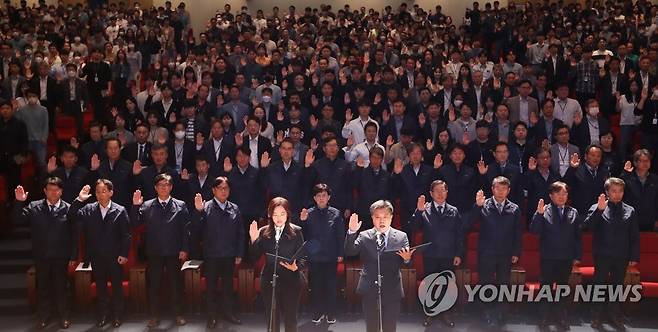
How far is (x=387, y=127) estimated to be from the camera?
1046cm

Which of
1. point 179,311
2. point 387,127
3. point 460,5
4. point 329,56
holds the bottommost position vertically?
point 179,311

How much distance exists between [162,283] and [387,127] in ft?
13.7

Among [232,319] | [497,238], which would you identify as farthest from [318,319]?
[497,238]

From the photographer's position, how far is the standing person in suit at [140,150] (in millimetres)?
9500

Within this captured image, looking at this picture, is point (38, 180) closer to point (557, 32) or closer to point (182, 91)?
point (182, 91)

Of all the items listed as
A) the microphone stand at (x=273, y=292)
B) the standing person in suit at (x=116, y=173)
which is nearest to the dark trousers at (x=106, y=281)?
the standing person in suit at (x=116, y=173)

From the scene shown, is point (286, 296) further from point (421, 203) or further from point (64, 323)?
point (64, 323)

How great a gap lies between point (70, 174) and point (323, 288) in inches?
133

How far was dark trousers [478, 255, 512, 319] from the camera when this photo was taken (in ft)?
24.7

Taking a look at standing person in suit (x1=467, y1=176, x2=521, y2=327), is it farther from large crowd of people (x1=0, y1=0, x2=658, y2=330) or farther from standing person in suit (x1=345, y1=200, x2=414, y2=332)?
standing person in suit (x1=345, y1=200, x2=414, y2=332)

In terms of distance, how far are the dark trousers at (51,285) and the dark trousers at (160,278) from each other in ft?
2.85

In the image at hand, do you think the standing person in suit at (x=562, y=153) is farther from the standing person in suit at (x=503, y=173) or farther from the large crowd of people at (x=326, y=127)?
the standing person in suit at (x=503, y=173)

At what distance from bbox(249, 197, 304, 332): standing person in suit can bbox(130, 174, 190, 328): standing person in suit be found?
4.72ft

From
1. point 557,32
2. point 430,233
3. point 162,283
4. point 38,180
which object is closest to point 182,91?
point 38,180
